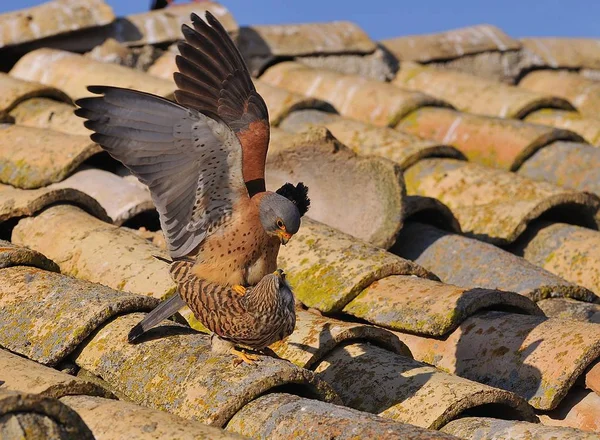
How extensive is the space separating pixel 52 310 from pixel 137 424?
2.75ft

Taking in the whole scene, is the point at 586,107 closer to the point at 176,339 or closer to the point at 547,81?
the point at 547,81

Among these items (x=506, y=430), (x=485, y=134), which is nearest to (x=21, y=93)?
(x=485, y=134)

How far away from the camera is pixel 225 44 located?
156 inches

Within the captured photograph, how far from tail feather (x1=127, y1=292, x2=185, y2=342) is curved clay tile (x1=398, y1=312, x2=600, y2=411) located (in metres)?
0.85

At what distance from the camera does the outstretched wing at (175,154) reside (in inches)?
132

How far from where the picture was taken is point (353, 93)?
677cm

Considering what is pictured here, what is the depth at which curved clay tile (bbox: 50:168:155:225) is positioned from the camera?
14.8ft

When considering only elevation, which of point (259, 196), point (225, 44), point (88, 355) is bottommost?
point (88, 355)

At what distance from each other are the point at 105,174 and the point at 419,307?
1643 mm

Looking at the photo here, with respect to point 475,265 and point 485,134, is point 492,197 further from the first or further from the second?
point 485,134

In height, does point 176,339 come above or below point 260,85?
below

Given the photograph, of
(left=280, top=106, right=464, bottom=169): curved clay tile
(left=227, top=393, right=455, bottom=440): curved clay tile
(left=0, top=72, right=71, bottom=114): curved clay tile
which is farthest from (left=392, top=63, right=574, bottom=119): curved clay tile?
(left=227, top=393, right=455, bottom=440): curved clay tile

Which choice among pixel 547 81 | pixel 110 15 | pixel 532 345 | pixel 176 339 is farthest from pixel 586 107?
pixel 176 339

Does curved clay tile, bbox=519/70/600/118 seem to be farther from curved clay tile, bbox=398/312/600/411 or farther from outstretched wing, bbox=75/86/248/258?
outstretched wing, bbox=75/86/248/258
